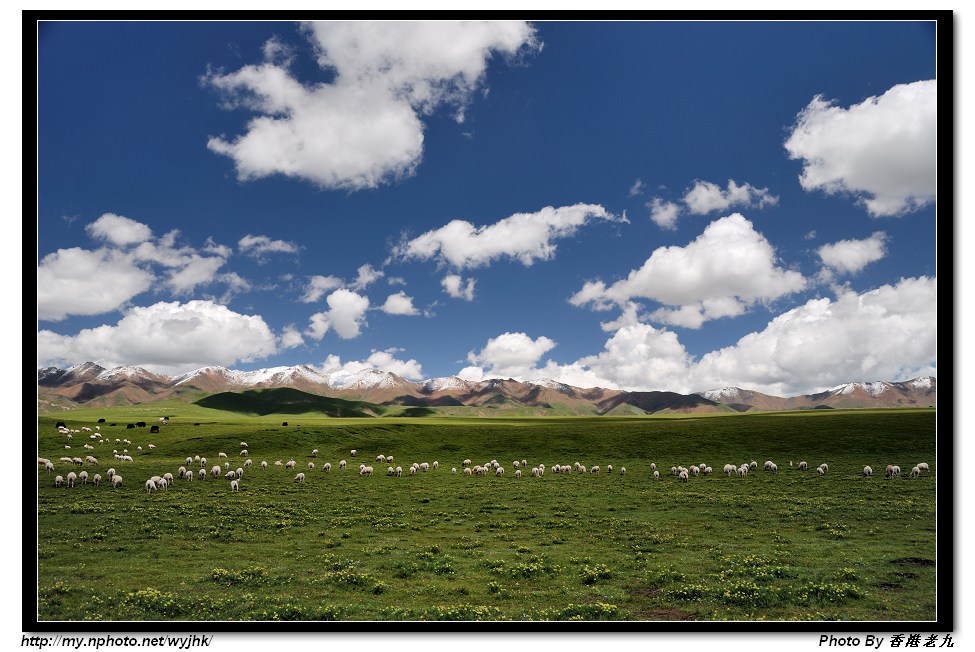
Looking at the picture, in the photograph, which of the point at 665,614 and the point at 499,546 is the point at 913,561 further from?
the point at 499,546

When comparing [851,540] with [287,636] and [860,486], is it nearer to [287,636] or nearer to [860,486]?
[860,486]

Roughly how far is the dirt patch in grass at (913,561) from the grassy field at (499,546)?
50cm

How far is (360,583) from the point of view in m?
14.5

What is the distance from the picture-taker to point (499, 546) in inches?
742

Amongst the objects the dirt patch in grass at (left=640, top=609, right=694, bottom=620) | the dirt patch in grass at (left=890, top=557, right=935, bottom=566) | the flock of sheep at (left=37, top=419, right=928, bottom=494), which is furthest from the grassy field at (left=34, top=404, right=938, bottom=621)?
the flock of sheep at (left=37, top=419, right=928, bottom=494)

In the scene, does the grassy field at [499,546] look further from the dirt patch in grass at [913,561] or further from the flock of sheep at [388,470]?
the flock of sheep at [388,470]

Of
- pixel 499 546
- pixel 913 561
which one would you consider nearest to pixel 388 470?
pixel 499 546

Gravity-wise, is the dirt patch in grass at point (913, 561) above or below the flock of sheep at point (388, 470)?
above

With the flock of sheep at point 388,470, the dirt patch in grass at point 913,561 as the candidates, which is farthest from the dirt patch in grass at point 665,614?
the flock of sheep at point 388,470

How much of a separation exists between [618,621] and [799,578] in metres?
6.89

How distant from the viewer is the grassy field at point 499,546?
42.3 feet

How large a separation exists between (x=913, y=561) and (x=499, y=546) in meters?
14.6

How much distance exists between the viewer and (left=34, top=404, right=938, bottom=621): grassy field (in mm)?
12891

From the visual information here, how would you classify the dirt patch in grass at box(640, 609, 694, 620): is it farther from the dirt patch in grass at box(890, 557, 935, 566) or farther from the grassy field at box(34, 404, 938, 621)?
the dirt patch in grass at box(890, 557, 935, 566)
